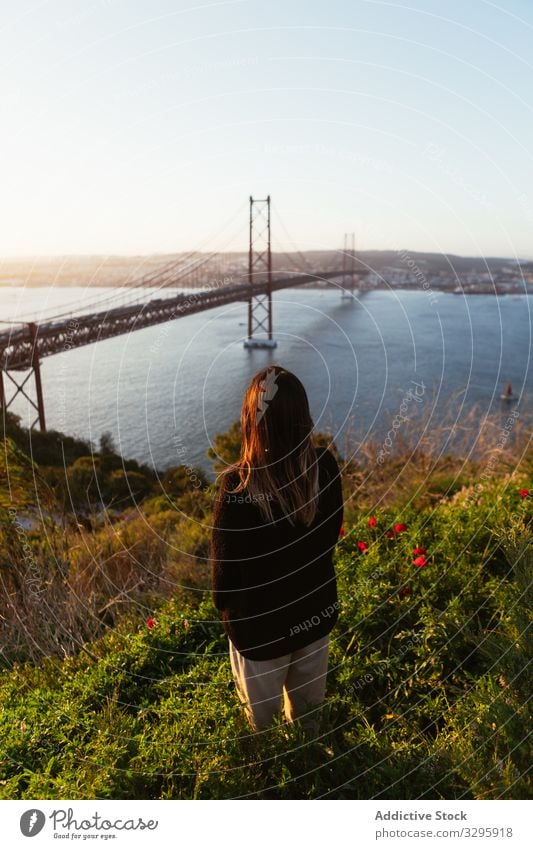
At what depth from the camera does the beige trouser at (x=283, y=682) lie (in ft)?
7.86

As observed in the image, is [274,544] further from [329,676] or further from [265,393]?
[329,676]

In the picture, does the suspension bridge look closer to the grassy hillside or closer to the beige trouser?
the grassy hillside

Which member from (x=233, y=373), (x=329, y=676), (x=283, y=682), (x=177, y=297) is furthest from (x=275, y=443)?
(x=233, y=373)

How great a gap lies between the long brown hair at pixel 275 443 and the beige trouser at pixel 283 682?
0.65 meters

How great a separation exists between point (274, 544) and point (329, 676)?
4.45 ft

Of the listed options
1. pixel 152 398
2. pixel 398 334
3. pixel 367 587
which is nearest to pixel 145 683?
pixel 367 587

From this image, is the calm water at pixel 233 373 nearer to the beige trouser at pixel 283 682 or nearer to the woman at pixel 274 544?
the beige trouser at pixel 283 682

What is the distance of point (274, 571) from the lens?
2.21m

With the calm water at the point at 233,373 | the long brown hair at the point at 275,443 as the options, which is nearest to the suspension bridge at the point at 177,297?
the calm water at the point at 233,373

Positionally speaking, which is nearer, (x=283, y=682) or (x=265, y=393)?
(x=265, y=393)
